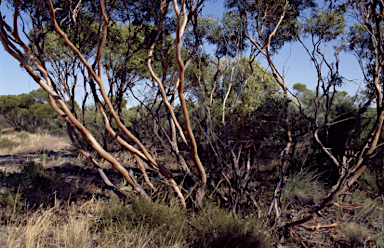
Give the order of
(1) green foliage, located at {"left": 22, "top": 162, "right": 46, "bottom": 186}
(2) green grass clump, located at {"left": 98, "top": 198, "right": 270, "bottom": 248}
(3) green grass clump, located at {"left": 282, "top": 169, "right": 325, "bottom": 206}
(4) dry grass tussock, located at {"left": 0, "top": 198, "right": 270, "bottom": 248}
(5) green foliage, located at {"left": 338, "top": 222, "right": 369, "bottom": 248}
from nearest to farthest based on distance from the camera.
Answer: (4) dry grass tussock, located at {"left": 0, "top": 198, "right": 270, "bottom": 248} < (2) green grass clump, located at {"left": 98, "top": 198, "right": 270, "bottom": 248} < (5) green foliage, located at {"left": 338, "top": 222, "right": 369, "bottom": 248} < (1) green foliage, located at {"left": 22, "top": 162, "right": 46, "bottom": 186} < (3) green grass clump, located at {"left": 282, "top": 169, "right": 325, "bottom": 206}

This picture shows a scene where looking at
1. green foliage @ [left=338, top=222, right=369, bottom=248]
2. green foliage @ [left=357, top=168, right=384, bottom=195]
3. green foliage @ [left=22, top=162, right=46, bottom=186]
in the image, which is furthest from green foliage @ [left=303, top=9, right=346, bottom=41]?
green foliage @ [left=22, top=162, right=46, bottom=186]

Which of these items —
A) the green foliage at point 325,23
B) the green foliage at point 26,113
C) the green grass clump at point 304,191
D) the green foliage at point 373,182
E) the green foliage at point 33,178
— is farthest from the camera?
the green foliage at point 26,113

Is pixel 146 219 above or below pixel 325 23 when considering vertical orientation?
below

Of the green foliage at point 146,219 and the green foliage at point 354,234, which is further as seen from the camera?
the green foliage at point 354,234

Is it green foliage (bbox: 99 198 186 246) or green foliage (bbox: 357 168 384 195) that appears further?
green foliage (bbox: 357 168 384 195)

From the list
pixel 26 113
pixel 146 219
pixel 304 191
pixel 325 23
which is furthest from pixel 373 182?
pixel 26 113

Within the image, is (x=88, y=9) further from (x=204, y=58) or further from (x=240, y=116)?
(x=240, y=116)

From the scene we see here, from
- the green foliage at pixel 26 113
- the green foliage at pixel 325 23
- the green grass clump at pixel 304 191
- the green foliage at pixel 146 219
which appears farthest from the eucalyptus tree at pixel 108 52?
the green foliage at pixel 26 113

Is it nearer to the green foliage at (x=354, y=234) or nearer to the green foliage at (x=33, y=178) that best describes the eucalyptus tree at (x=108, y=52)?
the green foliage at (x=33, y=178)

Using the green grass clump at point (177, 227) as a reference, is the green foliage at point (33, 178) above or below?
above

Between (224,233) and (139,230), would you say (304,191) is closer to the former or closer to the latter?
(224,233)

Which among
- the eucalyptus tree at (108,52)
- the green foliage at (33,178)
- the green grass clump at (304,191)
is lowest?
the green grass clump at (304,191)

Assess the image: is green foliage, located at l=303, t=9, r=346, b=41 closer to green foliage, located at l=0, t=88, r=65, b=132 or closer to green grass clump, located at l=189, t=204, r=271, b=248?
green grass clump, located at l=189, t=204, r=271, b=248

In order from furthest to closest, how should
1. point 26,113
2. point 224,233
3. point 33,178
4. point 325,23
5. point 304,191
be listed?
point 26,113 < point 325,23 < point 304,191 < point 33,178 < point 224,233
